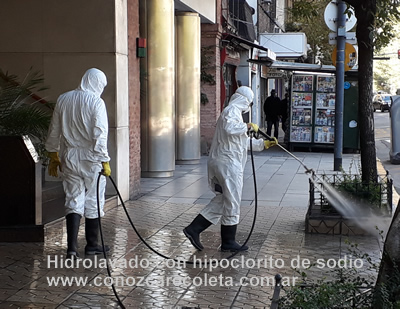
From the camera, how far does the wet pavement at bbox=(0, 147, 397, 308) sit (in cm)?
599

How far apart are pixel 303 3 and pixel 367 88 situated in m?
1.67

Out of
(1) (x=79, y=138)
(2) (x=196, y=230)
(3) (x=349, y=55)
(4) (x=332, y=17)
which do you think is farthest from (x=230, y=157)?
(3) (x=349, y=55)

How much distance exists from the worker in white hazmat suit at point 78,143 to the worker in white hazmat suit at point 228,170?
1186 millimetres

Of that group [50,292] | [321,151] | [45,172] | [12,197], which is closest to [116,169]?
[45,172]

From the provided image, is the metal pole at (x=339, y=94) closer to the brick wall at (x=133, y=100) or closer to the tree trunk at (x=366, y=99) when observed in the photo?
the brick wall at (x=133, y=100)

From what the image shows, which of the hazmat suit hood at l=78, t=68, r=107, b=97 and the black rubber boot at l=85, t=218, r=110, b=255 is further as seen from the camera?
the black rubber boot at l=85, t=218, r=110, b=255

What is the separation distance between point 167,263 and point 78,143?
1.55 m

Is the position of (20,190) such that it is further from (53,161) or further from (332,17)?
(332,17)

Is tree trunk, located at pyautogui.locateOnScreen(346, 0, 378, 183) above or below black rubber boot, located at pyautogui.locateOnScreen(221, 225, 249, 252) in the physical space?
above

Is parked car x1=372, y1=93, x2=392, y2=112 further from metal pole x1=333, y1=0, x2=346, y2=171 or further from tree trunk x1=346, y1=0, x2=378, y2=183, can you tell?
tree trunk x1=346, y1=0, x2=378, y2=183

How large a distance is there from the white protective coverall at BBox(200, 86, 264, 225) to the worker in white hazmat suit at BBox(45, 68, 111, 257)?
1.19 meters

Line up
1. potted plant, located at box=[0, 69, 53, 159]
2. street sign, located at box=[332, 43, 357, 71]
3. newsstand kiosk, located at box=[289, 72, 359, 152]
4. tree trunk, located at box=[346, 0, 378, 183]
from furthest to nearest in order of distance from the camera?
newsstand kiosk, located at box=[289, 72, 359, 152]
street sign, located at box=[332, 43, 357, 71]
tree trunk, located at box=[346, 0, 378, 183]
potted plant, located at box=[0, 69, 53, 159]

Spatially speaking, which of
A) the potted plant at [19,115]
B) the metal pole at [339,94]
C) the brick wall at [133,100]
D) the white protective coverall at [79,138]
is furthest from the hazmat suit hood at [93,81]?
the metal pole at [339,94]

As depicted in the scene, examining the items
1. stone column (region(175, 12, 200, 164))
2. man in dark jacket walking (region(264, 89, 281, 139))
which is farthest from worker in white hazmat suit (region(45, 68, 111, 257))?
man in dark jacket walking (region(264, 89, 281, 139))
